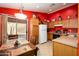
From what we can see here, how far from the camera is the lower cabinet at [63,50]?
4.62ft

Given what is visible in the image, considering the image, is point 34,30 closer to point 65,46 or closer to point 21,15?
point 21,15

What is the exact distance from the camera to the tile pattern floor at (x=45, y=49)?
152 cm

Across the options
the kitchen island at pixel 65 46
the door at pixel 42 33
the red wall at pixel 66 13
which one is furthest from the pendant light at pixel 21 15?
the kitchen island at pixel 65 46

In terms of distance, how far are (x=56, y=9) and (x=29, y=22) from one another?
0.50m

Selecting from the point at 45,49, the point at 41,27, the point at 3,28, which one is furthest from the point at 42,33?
the point at 3,28

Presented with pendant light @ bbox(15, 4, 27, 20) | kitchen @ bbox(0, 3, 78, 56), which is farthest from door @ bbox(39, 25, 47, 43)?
pendant light @ bbox(15, 4, 27, 20)

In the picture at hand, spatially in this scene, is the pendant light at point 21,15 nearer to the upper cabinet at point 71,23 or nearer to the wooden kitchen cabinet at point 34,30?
the wooden kitchen cabinet at point 34,30

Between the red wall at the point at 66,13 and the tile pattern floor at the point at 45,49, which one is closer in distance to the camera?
A: the red wall at the point at 66,13

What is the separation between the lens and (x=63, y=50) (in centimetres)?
149

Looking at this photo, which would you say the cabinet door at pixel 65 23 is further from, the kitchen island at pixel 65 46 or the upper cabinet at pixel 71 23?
the kitchen island at pixel 65 46

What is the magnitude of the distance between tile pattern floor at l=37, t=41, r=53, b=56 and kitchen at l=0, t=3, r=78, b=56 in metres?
0.03

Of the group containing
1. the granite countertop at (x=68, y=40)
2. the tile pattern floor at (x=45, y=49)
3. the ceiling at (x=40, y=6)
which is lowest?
the tile pattern floor at (x=45, y=49)

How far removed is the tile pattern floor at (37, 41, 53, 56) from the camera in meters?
1.52

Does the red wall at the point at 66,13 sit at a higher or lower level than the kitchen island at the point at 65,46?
higher
